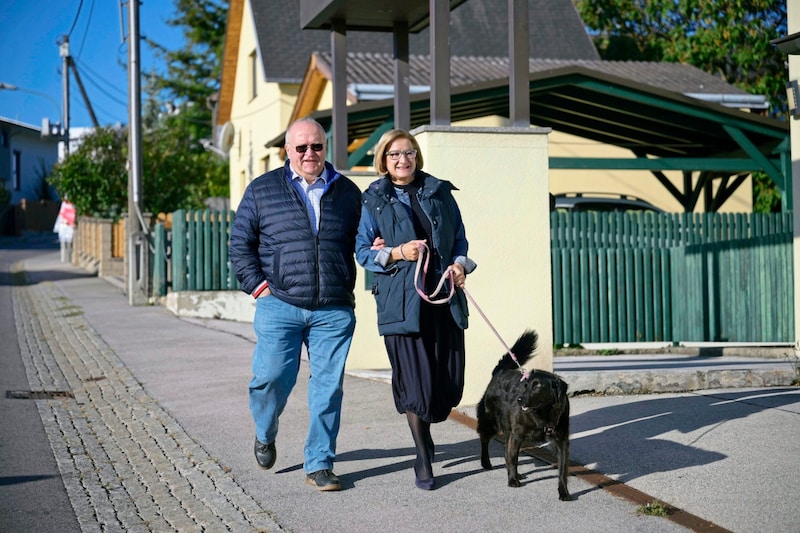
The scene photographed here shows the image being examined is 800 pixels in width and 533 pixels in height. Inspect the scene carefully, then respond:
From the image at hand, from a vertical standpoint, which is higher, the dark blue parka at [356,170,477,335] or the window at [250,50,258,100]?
the window at [250,50,258,100]

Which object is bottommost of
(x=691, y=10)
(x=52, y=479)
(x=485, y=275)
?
(x=52, y=479)

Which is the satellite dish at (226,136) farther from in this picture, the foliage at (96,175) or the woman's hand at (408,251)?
the woman's hand at (408,251)

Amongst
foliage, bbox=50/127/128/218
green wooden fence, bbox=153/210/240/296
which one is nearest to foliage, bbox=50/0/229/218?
foliage, bbox=50/127/128/218

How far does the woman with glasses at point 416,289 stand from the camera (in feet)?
18.9

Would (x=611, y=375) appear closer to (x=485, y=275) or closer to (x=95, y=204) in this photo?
(x=485, y=275)

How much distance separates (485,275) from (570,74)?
289 inches

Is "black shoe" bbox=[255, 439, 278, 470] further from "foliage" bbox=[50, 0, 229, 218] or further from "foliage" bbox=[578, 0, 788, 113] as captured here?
"foliage" bbox=[578, 0, 788, 113]

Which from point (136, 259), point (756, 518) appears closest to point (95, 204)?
point (136, 259)

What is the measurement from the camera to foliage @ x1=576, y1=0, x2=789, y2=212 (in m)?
26.6

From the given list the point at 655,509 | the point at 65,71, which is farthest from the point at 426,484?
the point at 65,71

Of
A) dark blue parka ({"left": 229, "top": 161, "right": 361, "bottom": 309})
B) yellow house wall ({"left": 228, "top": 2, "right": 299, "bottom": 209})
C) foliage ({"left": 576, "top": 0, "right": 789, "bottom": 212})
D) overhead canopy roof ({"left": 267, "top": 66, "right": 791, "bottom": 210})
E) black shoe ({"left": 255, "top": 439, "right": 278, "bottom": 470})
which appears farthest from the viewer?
yellow house wall ({"left": 228, "top": 2, "right": 299, "bottom": 209})

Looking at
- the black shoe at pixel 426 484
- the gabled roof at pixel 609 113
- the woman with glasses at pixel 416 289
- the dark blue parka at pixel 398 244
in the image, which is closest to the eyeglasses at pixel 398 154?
the woman with glasses at pixel 416 289

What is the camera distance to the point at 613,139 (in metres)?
18.8

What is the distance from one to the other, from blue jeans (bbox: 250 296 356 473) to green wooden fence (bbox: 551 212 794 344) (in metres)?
7.72
